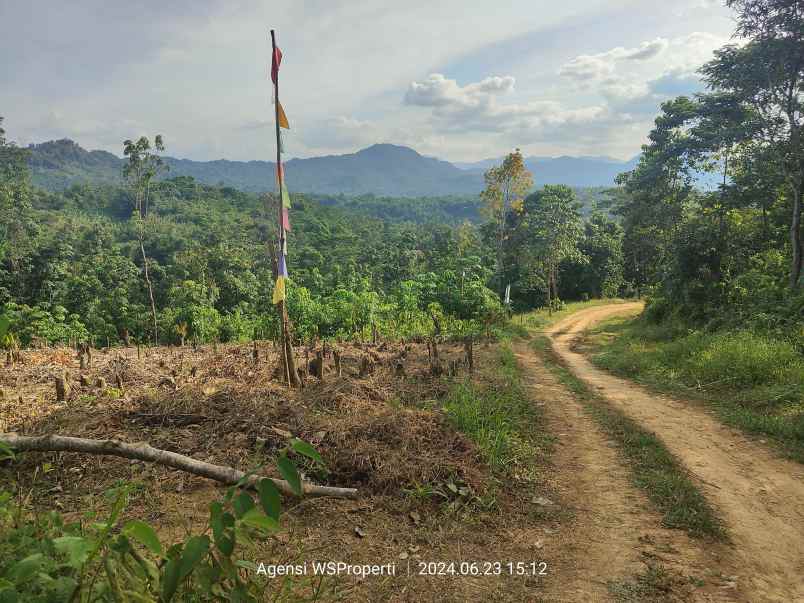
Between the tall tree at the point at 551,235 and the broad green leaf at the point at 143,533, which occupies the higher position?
the tall tree at the point at 551,235

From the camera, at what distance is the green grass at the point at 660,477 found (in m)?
4.10

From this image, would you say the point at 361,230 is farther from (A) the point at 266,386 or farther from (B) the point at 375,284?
(A) the point at 266,386

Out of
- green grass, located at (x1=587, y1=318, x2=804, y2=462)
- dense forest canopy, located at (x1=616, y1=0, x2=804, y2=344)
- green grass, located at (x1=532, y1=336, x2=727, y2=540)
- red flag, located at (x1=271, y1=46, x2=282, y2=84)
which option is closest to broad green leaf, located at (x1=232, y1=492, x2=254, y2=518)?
green grass, located at (x1=532, y1=336, x2=727, y2=540)

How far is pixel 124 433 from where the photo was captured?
16.2 feet

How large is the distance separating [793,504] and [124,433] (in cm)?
661

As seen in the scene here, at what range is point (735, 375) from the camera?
28.2 feet

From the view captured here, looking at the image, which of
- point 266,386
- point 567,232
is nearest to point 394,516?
point 266,386

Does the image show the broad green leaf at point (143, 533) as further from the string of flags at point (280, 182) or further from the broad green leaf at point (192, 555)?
the string of flags at point (280, 182)

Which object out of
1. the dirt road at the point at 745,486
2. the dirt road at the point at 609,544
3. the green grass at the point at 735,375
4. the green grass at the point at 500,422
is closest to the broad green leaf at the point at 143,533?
the dirt road at the point at 609,544

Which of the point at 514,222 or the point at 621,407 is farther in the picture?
the point at 514,222

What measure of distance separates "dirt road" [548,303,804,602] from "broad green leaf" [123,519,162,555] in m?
3.79

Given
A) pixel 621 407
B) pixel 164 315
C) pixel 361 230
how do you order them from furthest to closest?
1. pixel 361 230
2. pixel 164 315
3. pixel 621 407

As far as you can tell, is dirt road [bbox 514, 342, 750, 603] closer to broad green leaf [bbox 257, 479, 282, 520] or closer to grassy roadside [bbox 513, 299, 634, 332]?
broad green leaf [bbox 257, 479, 282, 520]

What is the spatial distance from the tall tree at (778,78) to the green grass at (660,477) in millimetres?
9596
